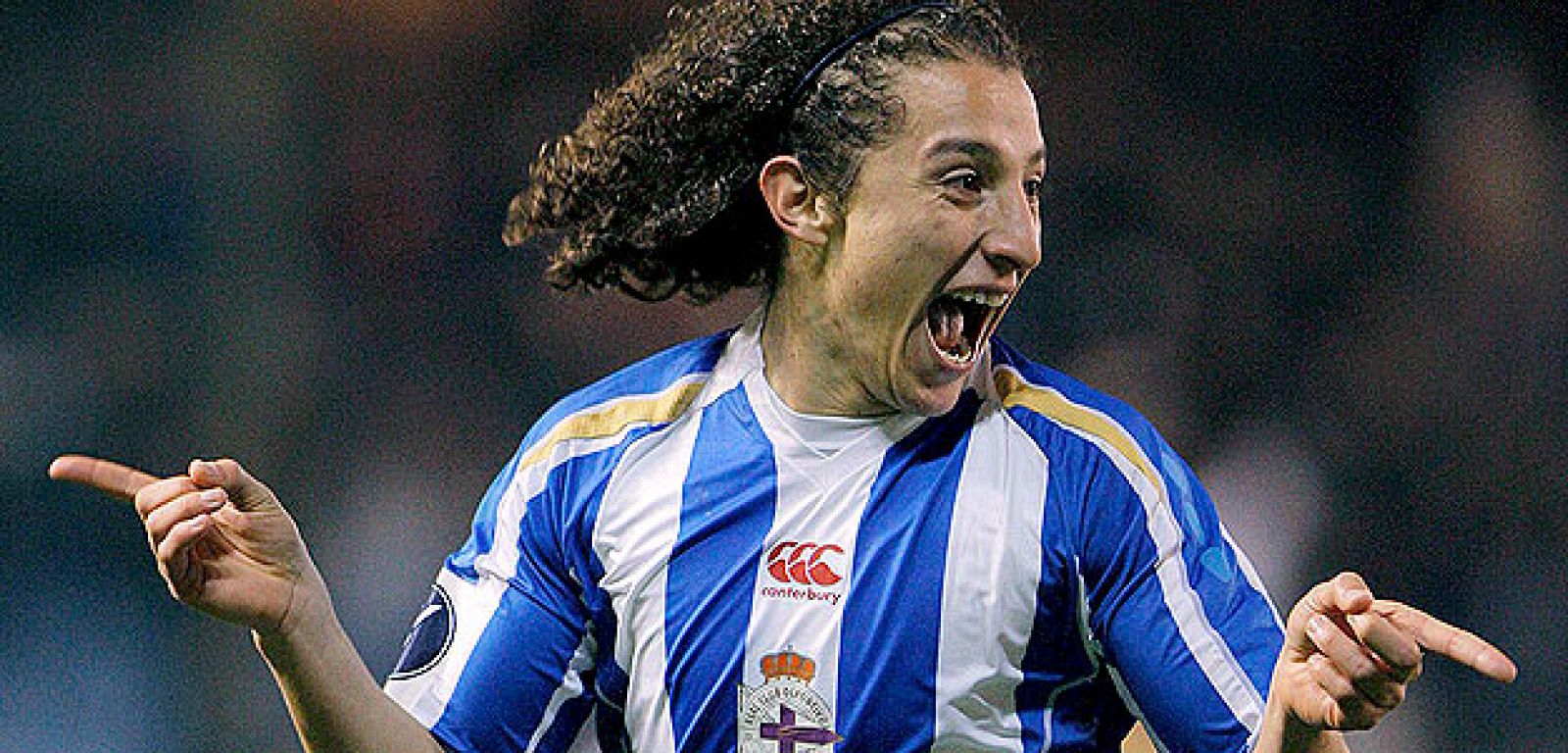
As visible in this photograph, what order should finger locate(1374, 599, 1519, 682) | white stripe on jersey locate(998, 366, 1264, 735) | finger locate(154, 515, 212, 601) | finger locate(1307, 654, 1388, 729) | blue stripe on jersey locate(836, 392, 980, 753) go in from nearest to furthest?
finger locate(1374, 599, 1519, 682) → finger locate(1307, 654, 1388, 729) → finger locate(154, 515, 212, 601) → white stripe on jersey locate(998, 366, 1264, 735) → blue stripe on jersey locate(836, 392, 980, 753)

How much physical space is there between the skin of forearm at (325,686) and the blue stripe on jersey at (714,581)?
275 mm

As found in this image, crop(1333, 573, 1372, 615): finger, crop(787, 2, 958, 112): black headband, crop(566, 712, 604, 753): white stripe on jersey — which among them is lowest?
crop(566, 712, 604, 753): white stripe on jersey

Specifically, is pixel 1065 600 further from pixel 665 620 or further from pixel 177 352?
pixel 177 352

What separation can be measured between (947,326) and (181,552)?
2.48 ft

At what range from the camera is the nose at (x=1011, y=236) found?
5.99 ft

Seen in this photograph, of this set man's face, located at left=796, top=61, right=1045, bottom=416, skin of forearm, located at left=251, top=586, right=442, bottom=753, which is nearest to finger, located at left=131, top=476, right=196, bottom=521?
skin of forearm, located at left=251, top=586, right=442, bottom=753

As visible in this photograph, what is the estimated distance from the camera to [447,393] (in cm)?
348

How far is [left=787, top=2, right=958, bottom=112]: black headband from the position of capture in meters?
1.94

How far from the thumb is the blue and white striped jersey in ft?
1.08

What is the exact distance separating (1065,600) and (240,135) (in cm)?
231

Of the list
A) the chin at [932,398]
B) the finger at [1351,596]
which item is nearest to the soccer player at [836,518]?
the chin at [932,398]

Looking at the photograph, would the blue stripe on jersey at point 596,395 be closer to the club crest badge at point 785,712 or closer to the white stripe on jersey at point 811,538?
the white stripe on jersey at point 811,538

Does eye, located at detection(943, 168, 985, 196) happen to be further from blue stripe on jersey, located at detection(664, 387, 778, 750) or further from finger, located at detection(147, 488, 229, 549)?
finger, located at detection(147, 488, 229, 549)

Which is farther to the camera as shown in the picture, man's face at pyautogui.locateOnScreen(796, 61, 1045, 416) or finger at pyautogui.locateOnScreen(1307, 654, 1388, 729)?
man's face at pyautogui.locateOnScreen(796, 61, 1045, 416)
